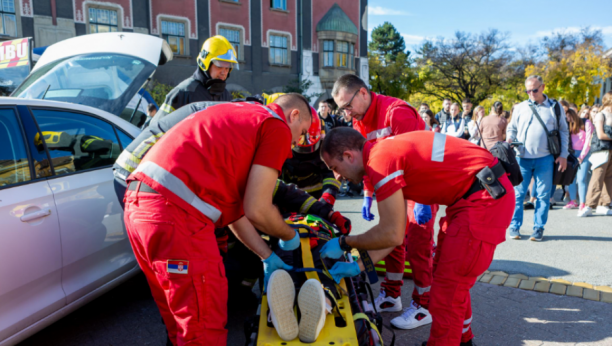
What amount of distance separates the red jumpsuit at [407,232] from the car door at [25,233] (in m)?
2.05

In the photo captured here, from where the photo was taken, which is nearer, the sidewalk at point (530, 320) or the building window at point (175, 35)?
the sidewalk at point (530, 320)

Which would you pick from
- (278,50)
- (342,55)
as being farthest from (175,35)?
(342,55)

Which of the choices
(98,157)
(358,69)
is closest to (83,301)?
(98,157)

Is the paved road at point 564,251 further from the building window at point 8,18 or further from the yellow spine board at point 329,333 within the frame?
the building window at point 8,18

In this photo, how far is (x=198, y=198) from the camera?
199 centimetres

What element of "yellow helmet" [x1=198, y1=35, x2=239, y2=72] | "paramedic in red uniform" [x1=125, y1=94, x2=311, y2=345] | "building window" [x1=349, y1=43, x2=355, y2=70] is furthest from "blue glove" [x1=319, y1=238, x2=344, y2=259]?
"building window" [x1=349, y1=43, x2=355, y2=70]

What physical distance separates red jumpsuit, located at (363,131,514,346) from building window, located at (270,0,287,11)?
82.1 feet

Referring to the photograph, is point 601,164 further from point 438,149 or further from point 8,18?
point 8,18

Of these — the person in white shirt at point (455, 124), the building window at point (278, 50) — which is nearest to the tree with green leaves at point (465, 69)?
the building window at point (278, 50)

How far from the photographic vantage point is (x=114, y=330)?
3141 mm

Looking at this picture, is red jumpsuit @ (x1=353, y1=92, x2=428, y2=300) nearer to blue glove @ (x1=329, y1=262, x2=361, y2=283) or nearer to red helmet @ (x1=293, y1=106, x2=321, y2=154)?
red helmet @ (x1=293, y1=106, x2=321, y2=154)

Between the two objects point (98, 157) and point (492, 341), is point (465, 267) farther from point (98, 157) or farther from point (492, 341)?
point (98, 157)

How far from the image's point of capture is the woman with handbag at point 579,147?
6.96m

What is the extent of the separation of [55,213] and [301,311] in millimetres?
1556
